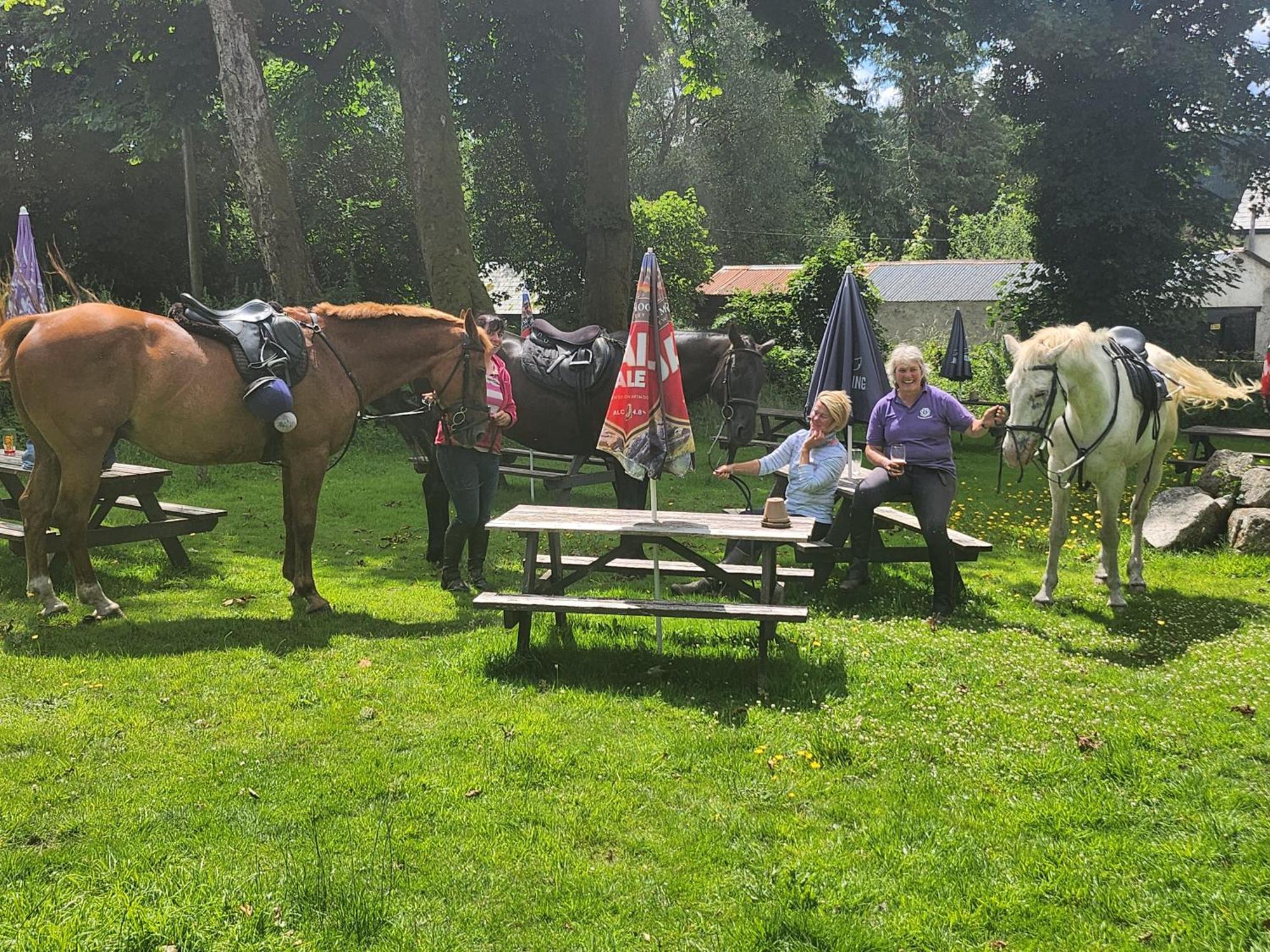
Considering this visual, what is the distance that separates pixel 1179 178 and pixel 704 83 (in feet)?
32.2

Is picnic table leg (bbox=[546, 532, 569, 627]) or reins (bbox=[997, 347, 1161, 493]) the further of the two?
reins (bbox=[997, 347, 1161, 493])

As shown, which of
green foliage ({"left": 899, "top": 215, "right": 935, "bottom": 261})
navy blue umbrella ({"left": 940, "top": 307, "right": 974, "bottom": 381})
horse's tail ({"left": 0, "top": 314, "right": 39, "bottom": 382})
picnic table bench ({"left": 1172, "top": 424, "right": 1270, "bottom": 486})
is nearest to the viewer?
horse's tail ({"left": 0, "top": 314, "right": 39, "bottom": 382})

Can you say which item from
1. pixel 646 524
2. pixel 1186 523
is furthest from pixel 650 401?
pixel 1186 523

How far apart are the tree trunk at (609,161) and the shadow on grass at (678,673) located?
10.2 m

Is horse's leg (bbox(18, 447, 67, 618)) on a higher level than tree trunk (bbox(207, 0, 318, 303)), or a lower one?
lower

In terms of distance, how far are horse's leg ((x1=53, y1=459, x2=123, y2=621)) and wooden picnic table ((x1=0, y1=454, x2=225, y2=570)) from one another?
749mm

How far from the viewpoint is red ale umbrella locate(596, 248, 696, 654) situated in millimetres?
5203

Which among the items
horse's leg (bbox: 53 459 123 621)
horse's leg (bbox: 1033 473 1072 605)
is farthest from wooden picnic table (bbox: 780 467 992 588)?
horse's leg (bbox: 53 459 123 621)

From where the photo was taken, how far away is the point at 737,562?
6934mm

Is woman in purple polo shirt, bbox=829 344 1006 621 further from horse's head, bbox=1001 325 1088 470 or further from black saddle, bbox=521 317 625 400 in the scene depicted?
black saddle, bbox=521 317 625 400

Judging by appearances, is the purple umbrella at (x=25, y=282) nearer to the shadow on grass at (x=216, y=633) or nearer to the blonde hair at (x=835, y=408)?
the shadow on grass at (x=216, y=633)

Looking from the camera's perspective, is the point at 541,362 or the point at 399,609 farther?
the point at 541,362

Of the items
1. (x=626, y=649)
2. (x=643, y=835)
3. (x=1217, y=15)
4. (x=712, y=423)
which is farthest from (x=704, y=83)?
(x=643, y=835)

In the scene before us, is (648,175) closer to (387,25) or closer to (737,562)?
(387,25)
